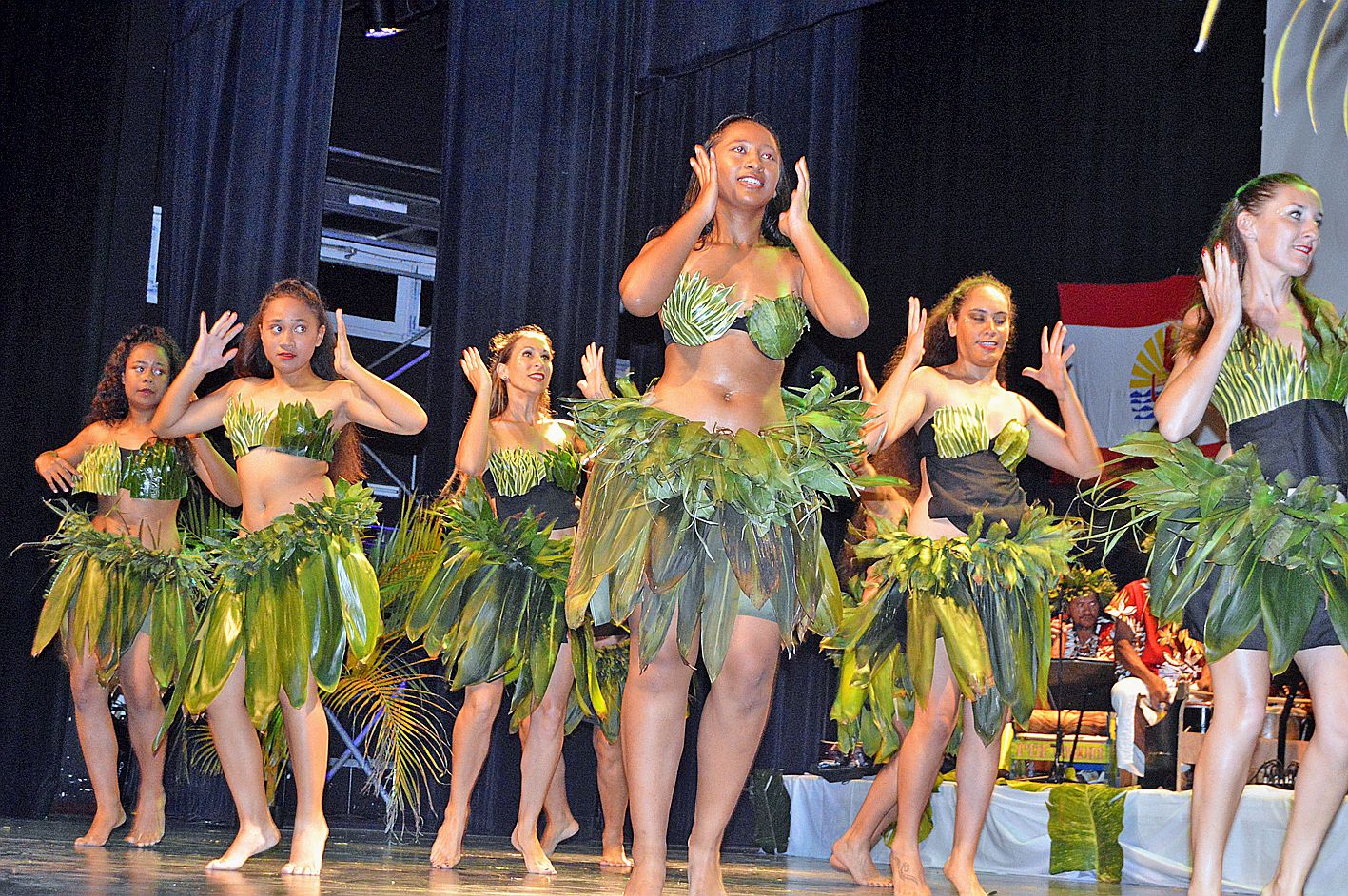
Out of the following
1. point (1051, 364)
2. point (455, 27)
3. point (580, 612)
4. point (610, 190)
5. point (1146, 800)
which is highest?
point (455, 27)

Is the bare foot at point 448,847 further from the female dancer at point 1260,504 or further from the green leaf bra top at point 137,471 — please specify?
the female dancer at point 1260,504

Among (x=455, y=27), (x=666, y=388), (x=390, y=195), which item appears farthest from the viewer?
(x=390, y=195)

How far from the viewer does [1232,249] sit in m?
3.09

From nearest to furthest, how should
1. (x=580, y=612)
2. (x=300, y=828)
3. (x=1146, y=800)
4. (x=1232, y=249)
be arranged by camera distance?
(x=580, y=612) < (x=1232, y=249) < (x=300, y=828) < (x=1146, y=800)

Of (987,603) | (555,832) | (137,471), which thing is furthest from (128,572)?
(987,603)

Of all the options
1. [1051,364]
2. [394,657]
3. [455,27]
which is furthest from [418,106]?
[1051,364]

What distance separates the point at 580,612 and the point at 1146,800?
3.03m

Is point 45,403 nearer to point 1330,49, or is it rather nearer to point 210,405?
point 210,405

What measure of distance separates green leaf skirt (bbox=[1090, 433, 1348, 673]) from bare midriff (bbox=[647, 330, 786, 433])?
780 mm

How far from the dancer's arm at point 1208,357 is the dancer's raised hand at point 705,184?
99cm

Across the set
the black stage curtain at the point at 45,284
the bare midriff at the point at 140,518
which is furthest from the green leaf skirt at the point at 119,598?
the black stage curtain at the point at 45,284

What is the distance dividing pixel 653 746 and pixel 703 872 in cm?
26

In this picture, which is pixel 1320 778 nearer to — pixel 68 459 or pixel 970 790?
pixel 970 790

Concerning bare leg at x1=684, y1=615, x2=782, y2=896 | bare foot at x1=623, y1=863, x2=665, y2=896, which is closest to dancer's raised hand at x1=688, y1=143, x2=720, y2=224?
Answer: bare leg at x1=684, y1=615, x2=782, y2=896
